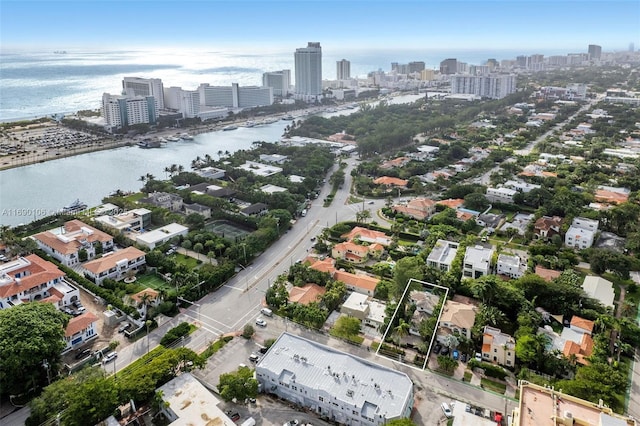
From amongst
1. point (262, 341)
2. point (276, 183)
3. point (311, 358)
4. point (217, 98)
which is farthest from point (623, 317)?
point (217, 98)

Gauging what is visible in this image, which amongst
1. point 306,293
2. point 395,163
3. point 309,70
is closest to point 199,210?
point 306,293

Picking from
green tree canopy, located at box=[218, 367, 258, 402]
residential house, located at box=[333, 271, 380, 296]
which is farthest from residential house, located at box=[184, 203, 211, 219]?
green tree canopy, located at box=[218, 367, 258, 402]

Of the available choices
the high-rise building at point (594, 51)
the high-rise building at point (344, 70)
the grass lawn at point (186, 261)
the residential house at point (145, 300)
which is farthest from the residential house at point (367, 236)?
the high-rise building at point (594, 51)

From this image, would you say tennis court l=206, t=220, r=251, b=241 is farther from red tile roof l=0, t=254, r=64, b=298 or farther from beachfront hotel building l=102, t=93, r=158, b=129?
beachfront hotel building l=102, t=93, r=158, b=129

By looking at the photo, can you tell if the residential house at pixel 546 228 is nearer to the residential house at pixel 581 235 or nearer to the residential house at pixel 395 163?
the residential house at pixel 581 235

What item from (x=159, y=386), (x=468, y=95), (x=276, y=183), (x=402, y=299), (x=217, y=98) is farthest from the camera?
(x=468, y=95)

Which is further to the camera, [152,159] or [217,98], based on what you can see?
[217,98]

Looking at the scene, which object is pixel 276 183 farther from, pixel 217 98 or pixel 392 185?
pixel 217 98
